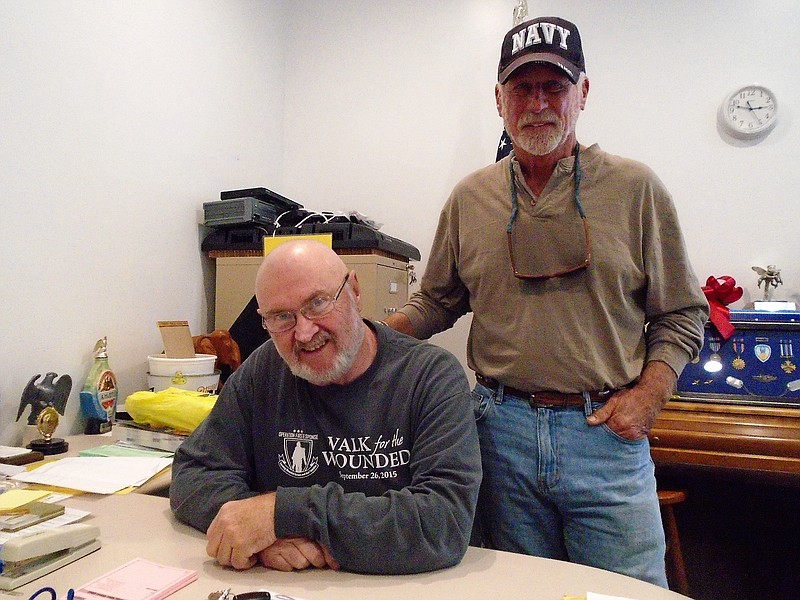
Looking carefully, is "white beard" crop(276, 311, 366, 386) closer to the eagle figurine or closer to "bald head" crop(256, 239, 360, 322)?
"bald head" crop(256, 239, 360, 322)

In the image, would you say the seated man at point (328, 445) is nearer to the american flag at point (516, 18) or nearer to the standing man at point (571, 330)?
the standing man at point (571, 330)

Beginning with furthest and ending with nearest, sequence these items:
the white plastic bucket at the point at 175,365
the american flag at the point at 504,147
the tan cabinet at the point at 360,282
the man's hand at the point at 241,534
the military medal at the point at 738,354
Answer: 1. the american flag at the point at 504,147
2. the tan cabinet at the point at 360,282
3. the military medal at the point at 738,354
4. the white plastic bucket at the point at 175,365
5. the man's hand at the point at 241,534

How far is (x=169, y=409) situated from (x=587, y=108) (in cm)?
209

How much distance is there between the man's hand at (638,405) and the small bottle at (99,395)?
1.42 m

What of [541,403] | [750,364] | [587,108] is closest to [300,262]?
[541,403]

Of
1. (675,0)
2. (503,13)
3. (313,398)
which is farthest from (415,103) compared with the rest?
(313,398)

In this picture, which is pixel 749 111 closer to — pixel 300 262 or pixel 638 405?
pixel 638 405

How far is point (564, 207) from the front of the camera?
128 cm

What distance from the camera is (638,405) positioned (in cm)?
120

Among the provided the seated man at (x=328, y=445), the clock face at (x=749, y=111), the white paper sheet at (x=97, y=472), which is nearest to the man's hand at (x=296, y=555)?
the seated man at (x=328, y=445)

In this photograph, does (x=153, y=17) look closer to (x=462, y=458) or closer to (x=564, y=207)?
(x=564, y=207)

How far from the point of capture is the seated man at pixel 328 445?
0.88 m

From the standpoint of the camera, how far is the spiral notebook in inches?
30.1

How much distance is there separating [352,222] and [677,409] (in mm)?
1320
